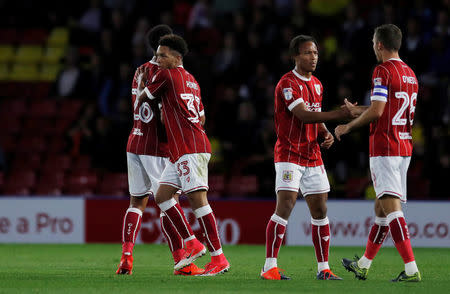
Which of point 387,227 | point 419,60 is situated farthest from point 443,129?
point 387,227

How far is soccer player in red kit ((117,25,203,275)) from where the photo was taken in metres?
8.86

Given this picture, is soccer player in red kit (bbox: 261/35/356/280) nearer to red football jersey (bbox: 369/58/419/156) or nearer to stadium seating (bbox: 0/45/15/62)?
red football jersey (bbox: 369/58/419/156)

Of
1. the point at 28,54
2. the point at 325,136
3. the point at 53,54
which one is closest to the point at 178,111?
the point at 325,136

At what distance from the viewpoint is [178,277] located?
8.43 metres

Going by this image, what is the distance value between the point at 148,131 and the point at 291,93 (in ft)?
5.26

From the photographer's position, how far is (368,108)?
26.1 ft

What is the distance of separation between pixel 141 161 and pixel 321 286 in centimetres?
236

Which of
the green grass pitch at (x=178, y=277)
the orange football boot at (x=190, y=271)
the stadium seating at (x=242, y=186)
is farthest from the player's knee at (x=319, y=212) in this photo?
the stadium seating at (x=242, y=186)

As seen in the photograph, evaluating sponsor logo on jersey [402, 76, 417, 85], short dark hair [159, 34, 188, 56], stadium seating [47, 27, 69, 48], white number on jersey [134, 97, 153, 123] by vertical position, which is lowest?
white number on jersey [134, 97, 153, 123]

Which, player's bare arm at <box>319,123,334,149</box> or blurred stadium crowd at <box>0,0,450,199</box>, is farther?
blurred stadium crowd at <box>0,0,450,199</box>

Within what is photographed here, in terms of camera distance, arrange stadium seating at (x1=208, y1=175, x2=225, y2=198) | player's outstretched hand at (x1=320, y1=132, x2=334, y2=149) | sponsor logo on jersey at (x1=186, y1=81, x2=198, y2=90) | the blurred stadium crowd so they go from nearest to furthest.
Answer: player's outstretched hand at (x1=320, y1=132, x2=334, y2=149) < sponsor logo on jersey at (x1=186, y1=81, x2=198, y2=90) < the blurred stadium crowd < stadium seating at (x1=208, y1=175, x2=225, y2=198)

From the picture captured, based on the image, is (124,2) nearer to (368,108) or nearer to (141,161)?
(141,161)

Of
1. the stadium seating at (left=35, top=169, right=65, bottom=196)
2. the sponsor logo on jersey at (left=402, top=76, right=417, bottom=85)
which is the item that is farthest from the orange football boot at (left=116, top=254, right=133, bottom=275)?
the stadium seating at (left=35, top=169, right=65, bottom=196)

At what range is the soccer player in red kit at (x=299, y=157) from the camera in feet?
26.7
